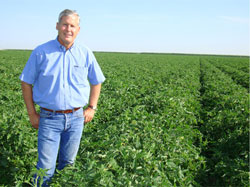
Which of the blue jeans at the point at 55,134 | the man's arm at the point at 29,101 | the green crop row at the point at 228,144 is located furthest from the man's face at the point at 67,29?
the green crop row at the point at 228,144

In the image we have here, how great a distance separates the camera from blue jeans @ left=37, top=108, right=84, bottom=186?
8.78ft

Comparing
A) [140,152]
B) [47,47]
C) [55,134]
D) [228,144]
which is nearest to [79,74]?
[47,47]

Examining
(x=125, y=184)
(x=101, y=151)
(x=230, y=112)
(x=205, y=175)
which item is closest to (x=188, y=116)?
(x=230, y=112)

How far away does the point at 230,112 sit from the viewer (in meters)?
6.16

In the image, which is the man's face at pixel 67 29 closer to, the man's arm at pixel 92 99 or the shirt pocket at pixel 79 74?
the shirt pocket at pixel 79 74

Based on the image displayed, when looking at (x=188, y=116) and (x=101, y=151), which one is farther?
(x=188, y=116)

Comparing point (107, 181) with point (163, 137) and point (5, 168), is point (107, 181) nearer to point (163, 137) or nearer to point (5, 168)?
point (163, 137)

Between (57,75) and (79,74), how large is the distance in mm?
269

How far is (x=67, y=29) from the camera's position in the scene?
8.27ft

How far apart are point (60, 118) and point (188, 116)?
4.08 m

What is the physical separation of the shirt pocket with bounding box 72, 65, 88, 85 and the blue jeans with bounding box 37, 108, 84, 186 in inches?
15.0

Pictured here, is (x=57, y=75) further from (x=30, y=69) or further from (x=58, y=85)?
(x=30, y=69)

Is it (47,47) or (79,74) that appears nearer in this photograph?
(47,47)

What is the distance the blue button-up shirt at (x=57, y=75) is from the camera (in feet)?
8.38
